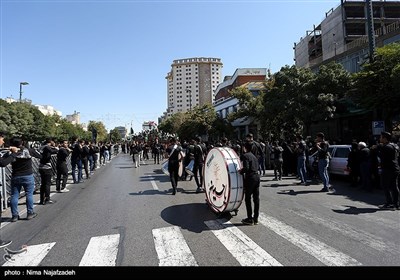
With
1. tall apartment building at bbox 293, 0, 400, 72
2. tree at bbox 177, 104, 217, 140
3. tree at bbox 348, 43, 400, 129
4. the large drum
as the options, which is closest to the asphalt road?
the large drum

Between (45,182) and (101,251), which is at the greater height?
(45,182)

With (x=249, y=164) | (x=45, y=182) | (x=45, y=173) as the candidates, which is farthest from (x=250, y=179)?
(x=45, y=182)

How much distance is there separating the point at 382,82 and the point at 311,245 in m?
12.2

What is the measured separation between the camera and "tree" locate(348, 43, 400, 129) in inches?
547

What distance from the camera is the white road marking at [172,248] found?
4.48m

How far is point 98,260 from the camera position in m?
4.61

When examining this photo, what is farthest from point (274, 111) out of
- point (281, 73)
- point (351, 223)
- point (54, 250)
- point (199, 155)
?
point (54, 250)

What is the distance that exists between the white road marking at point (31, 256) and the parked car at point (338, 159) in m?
10.2

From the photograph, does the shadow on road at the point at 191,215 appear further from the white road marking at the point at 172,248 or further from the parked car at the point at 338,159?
the parked car at the point at 338,159

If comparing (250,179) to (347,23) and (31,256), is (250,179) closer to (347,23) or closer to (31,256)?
(31,256)

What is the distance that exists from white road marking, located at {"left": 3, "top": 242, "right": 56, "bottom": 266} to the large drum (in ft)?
11.6

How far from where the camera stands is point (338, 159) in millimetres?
12648

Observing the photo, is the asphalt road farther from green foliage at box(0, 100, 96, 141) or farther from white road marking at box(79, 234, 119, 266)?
green foliage at box(0, 100, 96, 141)
